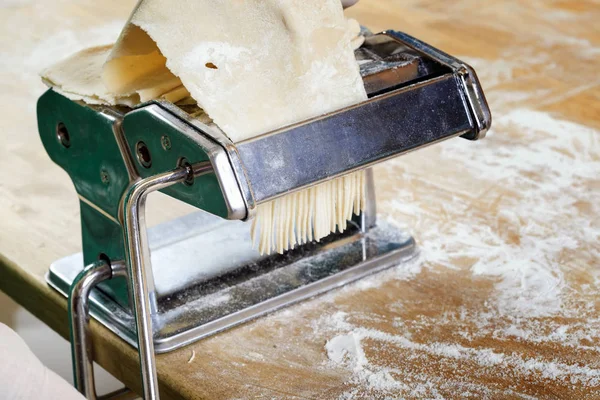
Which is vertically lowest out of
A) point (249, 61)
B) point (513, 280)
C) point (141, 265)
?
point (513, 280)

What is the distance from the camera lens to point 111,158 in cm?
98

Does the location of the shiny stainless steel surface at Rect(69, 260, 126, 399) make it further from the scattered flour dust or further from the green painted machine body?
the scattered flour dust

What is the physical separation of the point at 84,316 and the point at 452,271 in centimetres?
45

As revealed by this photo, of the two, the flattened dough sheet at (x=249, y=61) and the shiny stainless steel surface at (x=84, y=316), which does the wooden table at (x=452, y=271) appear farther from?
the flattened dough sheet at (x=249, y=61)

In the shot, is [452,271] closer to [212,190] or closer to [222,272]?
[222,272]

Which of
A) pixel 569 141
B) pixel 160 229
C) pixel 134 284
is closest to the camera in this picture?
pixel 134 284

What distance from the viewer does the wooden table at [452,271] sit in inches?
37.2

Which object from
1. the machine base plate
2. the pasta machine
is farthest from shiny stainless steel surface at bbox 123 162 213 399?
the machine base plate

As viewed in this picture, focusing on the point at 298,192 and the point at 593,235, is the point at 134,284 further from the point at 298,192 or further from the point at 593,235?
the point at 593,235

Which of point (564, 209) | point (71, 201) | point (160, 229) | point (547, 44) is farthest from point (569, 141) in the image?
point (71, 201)

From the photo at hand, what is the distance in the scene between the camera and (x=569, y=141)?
1.47 metres

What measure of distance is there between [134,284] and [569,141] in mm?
865

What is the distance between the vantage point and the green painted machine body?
0.87m

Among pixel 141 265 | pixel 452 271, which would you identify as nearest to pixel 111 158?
pixel 141 265
